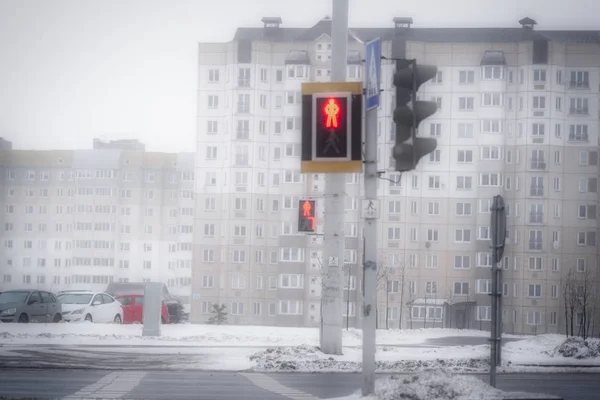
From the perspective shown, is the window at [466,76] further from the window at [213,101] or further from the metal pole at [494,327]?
the metal pole at [494,327]

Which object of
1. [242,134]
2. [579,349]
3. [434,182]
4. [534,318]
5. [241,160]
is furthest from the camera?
[242,134]

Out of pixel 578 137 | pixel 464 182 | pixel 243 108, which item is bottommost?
pixel 464 182

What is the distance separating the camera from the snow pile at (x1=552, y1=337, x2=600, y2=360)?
21.7m

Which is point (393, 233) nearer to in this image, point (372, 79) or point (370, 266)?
point (370, 266)

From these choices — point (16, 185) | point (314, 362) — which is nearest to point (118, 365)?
point (314, 362)

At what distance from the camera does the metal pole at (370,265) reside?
10.4m

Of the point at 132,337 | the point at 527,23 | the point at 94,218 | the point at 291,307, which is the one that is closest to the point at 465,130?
the point at 527,23

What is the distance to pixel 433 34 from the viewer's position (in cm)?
7606

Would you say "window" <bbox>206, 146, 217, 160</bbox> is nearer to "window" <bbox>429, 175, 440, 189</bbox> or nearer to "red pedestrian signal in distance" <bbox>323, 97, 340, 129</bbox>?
"window" <bbox>429, 175, 440, 189</bbox>

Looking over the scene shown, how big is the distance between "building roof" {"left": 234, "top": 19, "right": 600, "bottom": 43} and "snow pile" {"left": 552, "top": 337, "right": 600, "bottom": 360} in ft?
175

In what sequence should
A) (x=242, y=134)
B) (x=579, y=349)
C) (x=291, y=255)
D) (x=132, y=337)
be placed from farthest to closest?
(x=291, y=255)
(x=242, y=134)
(x=132, y=337)
(x=579, y=349)

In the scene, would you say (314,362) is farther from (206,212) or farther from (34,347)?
(206,212)

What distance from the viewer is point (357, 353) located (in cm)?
2155

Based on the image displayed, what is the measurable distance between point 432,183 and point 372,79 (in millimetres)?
59410
